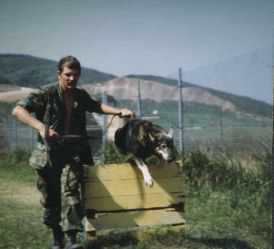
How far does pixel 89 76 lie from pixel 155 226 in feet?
25.5

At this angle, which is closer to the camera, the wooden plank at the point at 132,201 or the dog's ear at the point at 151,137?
the wooden plank at the point at 132,201

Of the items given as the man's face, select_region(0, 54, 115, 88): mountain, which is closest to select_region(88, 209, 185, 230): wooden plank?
the man's face

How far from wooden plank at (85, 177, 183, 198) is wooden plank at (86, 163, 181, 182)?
4cm

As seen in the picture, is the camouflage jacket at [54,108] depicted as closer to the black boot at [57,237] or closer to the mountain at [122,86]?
the black boot at [57,237]

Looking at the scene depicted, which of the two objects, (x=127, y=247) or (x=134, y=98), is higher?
(x=134, y=98)

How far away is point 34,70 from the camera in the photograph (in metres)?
11.1

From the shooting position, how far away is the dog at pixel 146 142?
157 inches

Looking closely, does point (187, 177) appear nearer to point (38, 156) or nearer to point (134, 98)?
point (134, 98)

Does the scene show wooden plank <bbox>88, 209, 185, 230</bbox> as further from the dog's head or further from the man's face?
the man's face

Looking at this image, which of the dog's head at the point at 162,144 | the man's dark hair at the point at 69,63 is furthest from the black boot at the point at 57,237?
the man's dark hair at the point at 69,63

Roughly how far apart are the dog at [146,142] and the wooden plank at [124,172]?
0.25ft

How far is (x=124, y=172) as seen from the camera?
156 inches

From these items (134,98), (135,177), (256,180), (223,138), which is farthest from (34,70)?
(135,177)

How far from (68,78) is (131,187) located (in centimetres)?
111
